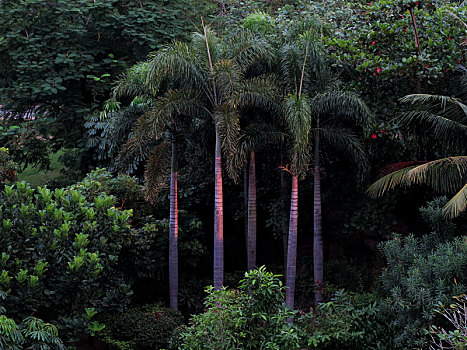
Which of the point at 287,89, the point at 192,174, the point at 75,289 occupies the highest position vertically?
the point at 287,89

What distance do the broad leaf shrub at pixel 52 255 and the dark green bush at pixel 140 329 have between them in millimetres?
1854

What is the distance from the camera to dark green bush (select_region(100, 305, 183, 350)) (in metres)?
10.8

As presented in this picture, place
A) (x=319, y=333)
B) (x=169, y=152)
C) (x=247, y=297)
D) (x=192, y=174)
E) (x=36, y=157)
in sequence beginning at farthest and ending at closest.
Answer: (x=36, y=157) → (x=192, y=174) → (x=169, y=152) → (x=319, y=333) → (x=247, y=297)

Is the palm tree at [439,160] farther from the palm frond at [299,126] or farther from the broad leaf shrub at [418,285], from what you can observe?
the palm frond at [299,126]

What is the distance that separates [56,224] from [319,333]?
16.0 ft

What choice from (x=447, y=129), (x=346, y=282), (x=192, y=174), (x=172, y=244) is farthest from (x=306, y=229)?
(x=447, y=129)

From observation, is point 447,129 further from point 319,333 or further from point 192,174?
point 192,174

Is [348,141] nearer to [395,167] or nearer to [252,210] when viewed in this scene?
[395,167]

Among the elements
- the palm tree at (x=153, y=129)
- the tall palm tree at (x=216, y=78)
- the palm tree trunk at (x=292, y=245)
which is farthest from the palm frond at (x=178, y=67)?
the palm tree trunk at (x=292, y=245)

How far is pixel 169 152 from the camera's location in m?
12.2

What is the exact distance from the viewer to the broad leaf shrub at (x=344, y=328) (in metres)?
9.24

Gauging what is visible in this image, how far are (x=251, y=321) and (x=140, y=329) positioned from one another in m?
4.17

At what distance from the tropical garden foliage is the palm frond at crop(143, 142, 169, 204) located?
5 cm

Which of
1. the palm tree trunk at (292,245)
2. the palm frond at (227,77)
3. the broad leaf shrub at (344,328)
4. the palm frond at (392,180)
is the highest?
the palm frond at (227,77)
